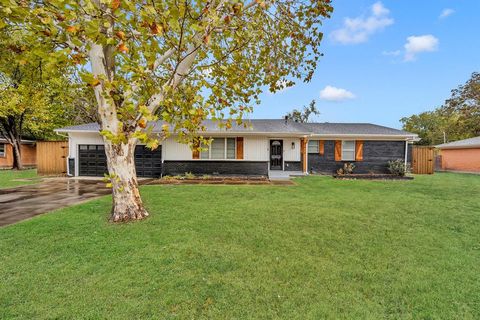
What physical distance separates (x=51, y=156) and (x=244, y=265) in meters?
16.3

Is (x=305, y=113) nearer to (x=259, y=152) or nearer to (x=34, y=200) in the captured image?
(x=259, y=152)

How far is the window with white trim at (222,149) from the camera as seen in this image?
13070 mm

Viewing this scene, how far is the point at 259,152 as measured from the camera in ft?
42.6

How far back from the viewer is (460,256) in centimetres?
363

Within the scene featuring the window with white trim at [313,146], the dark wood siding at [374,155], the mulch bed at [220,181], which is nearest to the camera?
the mulch bed at [220,181]

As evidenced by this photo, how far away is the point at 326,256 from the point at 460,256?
6.87ft

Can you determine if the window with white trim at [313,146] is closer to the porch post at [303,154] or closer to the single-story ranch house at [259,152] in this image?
the single-story ranch house at [259,152]

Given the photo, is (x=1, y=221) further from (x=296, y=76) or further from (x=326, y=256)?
(x=296, y=76)

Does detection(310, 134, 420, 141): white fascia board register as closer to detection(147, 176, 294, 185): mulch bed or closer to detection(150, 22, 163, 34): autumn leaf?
detection(147, 176, 294, 185): mulch bed

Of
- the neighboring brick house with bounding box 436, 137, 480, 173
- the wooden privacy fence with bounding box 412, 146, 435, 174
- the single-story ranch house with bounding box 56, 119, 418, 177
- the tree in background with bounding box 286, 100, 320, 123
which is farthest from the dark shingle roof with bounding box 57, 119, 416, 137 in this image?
the tree in background with bounding box 286, 100, 320, 123

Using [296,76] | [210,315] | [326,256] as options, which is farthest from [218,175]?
[210,315]

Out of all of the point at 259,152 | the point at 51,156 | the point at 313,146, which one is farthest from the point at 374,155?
the point at 51,156

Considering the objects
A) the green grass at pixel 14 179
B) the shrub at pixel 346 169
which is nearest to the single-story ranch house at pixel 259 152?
the shrub at pixel 346 169

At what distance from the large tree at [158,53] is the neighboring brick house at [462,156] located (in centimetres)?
2231
